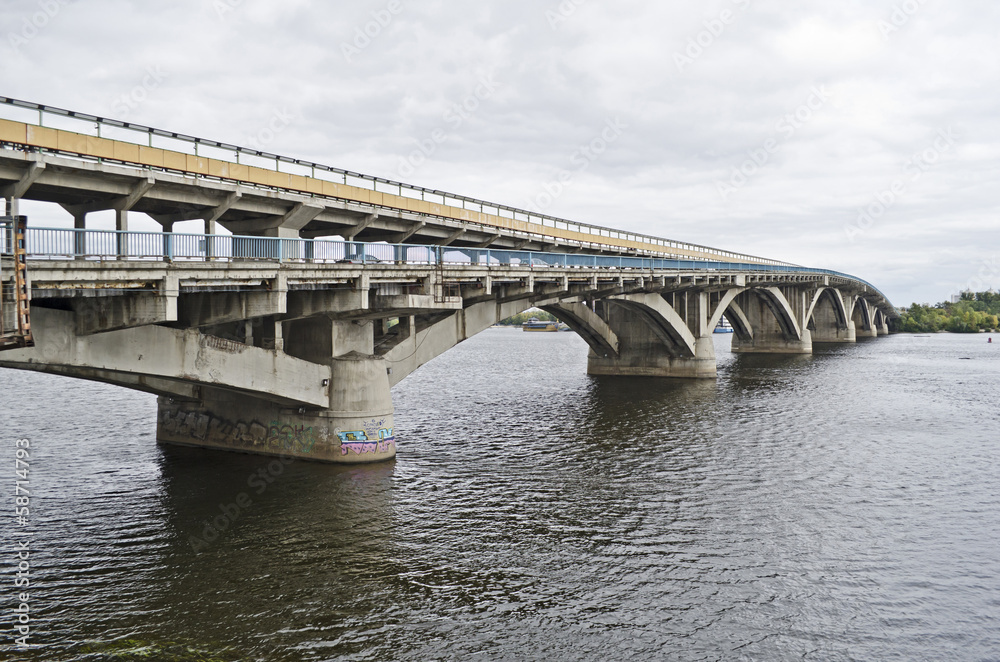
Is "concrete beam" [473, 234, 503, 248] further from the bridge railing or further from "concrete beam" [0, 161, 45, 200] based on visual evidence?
"concrete beam" [0, 161, 45, 200]

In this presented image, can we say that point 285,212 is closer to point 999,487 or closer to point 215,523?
point 215,523

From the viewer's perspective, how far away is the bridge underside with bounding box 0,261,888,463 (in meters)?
18.7

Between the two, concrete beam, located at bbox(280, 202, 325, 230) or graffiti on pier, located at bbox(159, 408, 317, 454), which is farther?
graffiti on pier, located at bbox(159, 408, 317, 454)

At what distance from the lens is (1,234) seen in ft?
50.5

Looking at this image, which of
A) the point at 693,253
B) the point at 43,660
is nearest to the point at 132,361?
the point at 43,660

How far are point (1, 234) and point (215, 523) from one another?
9.63 metres

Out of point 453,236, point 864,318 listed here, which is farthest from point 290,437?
point 864,318

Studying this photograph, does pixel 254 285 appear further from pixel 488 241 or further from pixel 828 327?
pixel 828 327

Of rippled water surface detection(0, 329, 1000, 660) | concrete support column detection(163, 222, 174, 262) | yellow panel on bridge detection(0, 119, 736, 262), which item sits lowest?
rippled water surface detection(0, 329, 1000, 660)

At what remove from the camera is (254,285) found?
2180 cm

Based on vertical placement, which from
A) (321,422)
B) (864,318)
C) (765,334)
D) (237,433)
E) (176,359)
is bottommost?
(237,433)

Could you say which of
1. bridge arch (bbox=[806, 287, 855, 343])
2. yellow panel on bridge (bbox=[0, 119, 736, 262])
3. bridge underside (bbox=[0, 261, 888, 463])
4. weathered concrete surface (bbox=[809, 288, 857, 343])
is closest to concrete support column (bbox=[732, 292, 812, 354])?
bridge arch (bbox=[806, 287, 855, 343])

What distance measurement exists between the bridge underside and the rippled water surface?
1.78 meters

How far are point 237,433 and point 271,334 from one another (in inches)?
199
